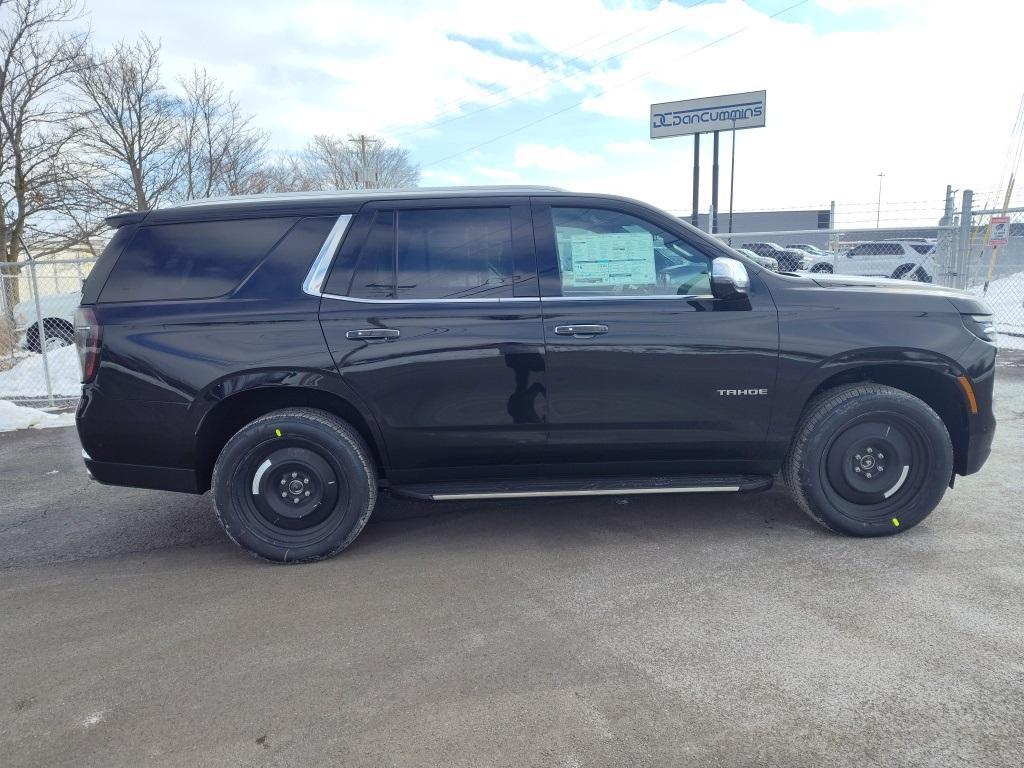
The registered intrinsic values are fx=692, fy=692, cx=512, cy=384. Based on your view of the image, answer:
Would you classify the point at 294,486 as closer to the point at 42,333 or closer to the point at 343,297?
the point at 343,297

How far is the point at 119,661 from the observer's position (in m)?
2.89

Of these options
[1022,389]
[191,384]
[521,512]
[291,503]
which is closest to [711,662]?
[521,512]

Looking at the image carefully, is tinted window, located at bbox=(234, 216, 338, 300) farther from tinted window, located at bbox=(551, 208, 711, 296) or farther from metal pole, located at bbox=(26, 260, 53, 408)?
metal pole, located at bbox=(26, 260, 53, 408)

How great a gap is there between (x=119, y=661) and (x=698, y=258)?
132 inches

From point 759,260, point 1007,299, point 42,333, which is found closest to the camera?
point 759,260

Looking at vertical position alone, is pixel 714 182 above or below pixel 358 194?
above

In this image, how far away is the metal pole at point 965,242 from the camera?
31.9ft

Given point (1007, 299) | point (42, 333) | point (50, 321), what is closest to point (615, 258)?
point (42, 333)

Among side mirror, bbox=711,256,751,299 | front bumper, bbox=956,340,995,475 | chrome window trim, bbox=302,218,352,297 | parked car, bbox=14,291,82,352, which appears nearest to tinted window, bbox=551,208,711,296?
side mirror, bbox=711,256,751,299

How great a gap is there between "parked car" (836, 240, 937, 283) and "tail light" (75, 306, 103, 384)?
1091 cm

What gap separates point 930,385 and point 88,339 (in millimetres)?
4644

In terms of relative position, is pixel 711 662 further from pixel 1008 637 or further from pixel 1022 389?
pixel 1022 389

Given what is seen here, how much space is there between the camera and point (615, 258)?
3.83 meters

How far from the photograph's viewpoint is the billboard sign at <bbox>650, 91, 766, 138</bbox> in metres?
21.7
